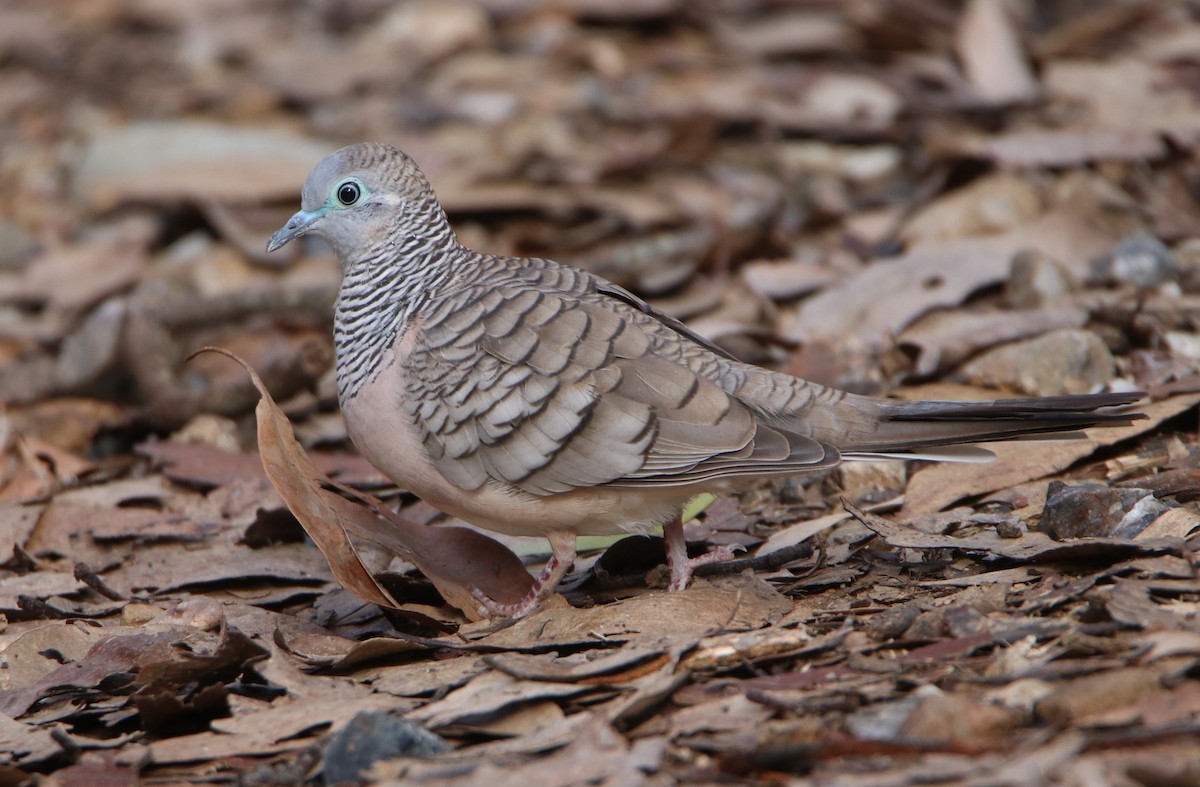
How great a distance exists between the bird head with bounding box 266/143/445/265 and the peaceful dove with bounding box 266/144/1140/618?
1.12 feet

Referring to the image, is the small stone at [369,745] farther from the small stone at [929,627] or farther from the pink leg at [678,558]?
the pink leg at [678,558]

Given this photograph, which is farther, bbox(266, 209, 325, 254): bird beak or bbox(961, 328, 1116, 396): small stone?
bbox(961, 328, 1116, 396): small stone

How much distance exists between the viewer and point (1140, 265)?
6.12 metres

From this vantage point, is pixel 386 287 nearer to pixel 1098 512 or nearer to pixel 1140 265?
pixel 1098 512

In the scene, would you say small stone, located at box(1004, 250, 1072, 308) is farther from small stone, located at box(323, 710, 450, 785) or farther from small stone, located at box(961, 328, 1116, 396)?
small stone, located at box(323, 710, 450, 785)

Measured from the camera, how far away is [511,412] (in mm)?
4234

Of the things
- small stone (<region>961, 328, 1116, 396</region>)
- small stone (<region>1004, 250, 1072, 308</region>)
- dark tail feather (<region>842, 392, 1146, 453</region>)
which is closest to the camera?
dark tail feather (<region>842, 392, 1146, 453</region>)

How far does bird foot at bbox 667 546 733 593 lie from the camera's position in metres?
4.36

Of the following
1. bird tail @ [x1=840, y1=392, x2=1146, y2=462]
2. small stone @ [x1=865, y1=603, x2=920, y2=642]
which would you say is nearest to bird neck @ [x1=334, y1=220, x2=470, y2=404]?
bird tail @ [x1=840, y1=392, x2=1146, y2=462]

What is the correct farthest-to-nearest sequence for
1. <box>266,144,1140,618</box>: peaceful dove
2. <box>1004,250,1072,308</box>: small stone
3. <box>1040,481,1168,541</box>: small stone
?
<box>1004,250,1072,308</box>: small stone, <box>266,144,1140,618</box>: peaceful dove, <box>1040,481,1168,541</box>: small stone

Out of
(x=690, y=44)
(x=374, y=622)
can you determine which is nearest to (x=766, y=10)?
(x=690, y=44)

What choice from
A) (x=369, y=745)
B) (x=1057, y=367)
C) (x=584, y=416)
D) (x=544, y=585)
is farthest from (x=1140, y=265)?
(x=369, y=745)

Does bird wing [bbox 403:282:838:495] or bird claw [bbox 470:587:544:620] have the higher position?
bird wing [bbox 403:282:838:495]

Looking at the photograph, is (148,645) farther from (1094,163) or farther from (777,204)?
(1094,163)
